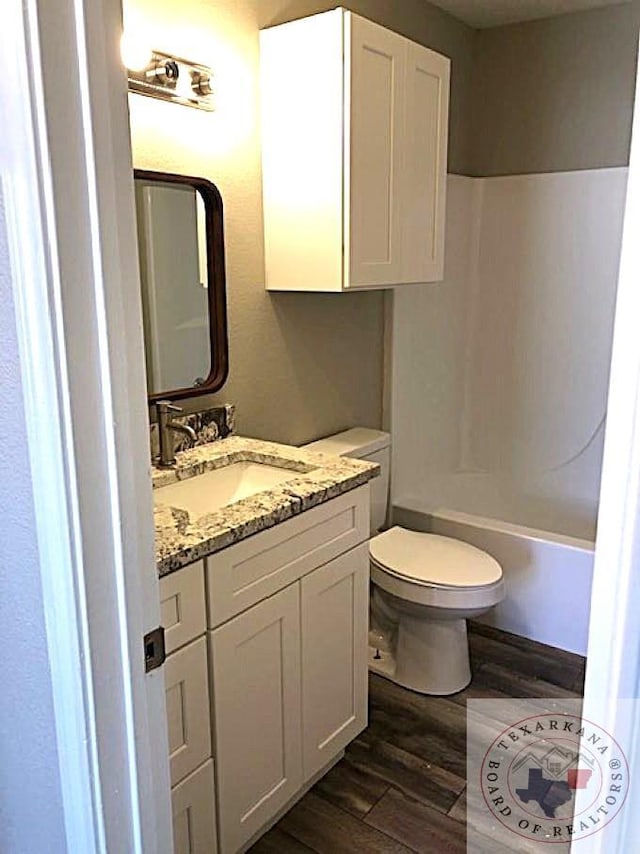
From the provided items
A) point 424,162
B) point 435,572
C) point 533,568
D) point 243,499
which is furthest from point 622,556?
point 533,568

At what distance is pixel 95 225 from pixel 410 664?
2008 millimetres

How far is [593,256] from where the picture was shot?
3.10 meters

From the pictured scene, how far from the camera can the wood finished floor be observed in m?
1.78

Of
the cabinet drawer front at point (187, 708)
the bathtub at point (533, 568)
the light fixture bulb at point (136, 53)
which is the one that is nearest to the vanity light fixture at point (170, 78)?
the light fixture bulb at point (136, 53)

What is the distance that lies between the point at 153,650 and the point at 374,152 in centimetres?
164

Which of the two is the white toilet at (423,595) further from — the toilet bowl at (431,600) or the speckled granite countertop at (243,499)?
the speckled granite countertop at (243,499)

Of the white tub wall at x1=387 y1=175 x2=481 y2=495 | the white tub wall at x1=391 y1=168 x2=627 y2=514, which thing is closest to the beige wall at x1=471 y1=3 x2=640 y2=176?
the white tub wall at x1=391 y1=168 x2=627 y2=514

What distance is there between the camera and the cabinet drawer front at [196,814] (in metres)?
1.46

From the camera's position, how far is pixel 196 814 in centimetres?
151

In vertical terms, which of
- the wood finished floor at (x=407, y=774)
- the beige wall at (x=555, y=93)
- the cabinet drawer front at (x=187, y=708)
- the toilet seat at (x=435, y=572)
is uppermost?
the beige wall at (x=555, y=93)

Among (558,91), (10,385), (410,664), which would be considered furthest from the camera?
(558,91)

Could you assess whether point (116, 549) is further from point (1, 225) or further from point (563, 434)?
point (563, 434)

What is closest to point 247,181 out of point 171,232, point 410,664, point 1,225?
point 171,232

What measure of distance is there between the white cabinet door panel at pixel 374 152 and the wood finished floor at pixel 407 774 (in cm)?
137
